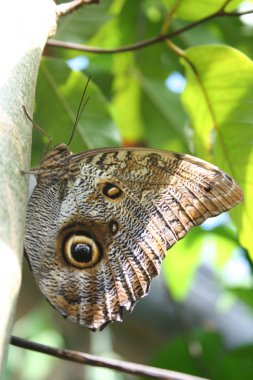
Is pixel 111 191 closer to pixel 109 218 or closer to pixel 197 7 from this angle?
pixel 109 218

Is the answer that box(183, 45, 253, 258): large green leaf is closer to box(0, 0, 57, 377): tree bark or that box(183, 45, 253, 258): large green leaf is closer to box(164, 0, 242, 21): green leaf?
box(164, 0, 242, 21): green leaf

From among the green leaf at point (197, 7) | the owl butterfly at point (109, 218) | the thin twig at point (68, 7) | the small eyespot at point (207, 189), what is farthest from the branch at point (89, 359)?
the green leaf at point (197, 7)

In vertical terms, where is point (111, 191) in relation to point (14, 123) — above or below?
below

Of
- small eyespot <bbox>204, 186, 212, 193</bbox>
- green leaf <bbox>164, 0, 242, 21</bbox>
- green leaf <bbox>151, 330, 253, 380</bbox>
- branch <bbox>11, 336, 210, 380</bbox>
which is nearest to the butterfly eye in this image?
small eyespot <bbox>204, 186, 212, 193</bbox>

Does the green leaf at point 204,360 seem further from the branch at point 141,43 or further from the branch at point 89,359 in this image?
the branch at point 89,359

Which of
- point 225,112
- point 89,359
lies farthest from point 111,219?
point 89,359

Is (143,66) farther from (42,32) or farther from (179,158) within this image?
(42,32)

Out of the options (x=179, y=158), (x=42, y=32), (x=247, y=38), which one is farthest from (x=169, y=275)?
(x=42, y=32)
